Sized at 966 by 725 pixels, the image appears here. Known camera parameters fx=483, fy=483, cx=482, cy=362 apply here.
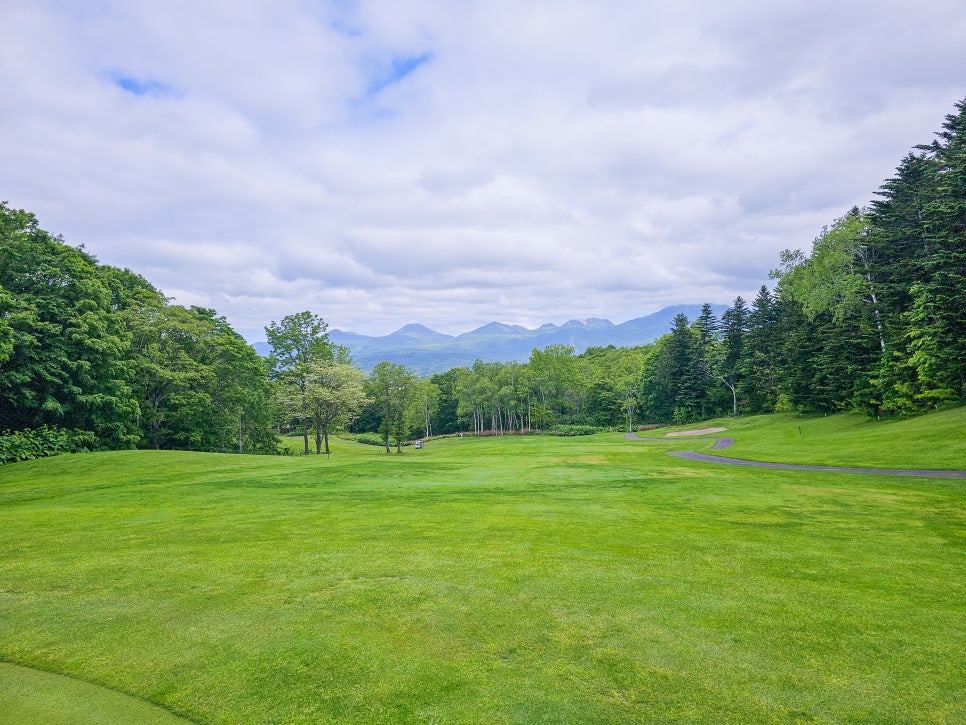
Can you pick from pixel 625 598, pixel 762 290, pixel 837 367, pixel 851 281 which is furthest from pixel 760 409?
pixel 625 598

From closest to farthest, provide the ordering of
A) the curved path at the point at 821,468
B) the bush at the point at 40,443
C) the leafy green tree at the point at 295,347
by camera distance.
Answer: the curved path at the point at 821,468 → the bush at the point at 40,443 → the leafy green tree at the point at 295,347

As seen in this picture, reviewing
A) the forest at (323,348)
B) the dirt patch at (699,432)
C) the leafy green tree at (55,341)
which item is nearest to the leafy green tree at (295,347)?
the forest at (323,348)

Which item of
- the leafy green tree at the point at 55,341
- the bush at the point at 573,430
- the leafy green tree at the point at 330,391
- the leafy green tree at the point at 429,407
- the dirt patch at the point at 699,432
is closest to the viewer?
the leafy green tree at the point at 55,341

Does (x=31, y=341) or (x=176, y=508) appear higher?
(x=31, y=341)

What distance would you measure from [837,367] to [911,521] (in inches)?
1586

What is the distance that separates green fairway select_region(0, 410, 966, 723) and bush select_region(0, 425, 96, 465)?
59.4ft

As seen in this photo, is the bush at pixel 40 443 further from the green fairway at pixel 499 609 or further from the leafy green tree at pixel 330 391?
the leafy green tree at pixel 330 391

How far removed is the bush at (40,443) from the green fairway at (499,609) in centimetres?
1811

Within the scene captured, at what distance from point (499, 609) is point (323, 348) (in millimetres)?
53999

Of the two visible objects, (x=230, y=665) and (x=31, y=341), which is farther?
(x=31, y=341)

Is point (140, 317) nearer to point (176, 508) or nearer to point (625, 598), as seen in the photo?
point (176, 508)

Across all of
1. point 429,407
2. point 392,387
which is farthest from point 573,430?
point 392,387

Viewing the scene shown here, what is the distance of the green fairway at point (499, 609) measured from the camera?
4.71 metres

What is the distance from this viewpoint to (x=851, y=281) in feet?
145
